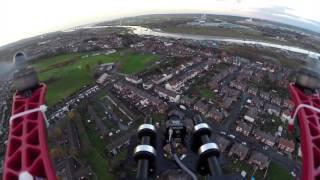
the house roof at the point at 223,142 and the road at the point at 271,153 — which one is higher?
the house roof at the point at 223,142

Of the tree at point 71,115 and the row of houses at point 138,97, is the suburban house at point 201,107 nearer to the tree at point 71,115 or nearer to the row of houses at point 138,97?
the row of houses at point 138,97

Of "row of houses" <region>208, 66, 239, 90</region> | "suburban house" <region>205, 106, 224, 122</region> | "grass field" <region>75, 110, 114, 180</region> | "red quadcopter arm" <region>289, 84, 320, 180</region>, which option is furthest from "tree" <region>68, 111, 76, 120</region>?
"red quadcopter arm" <region>289, 84, 320, 180</region>

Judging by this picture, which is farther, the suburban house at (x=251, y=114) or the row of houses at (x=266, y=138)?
the suburban house at (x=251, y=114)

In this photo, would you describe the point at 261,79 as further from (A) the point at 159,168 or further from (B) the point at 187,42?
(A) the point at 159,168

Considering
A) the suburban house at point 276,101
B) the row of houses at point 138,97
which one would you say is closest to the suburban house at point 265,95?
the suburban house at point 276,101

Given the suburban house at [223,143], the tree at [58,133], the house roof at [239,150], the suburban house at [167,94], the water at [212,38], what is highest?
the tree at [58,133]

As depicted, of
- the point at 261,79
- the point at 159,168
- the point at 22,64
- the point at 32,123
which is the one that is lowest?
the point at 261,79

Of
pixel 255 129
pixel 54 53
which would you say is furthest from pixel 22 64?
pixel 54 53
